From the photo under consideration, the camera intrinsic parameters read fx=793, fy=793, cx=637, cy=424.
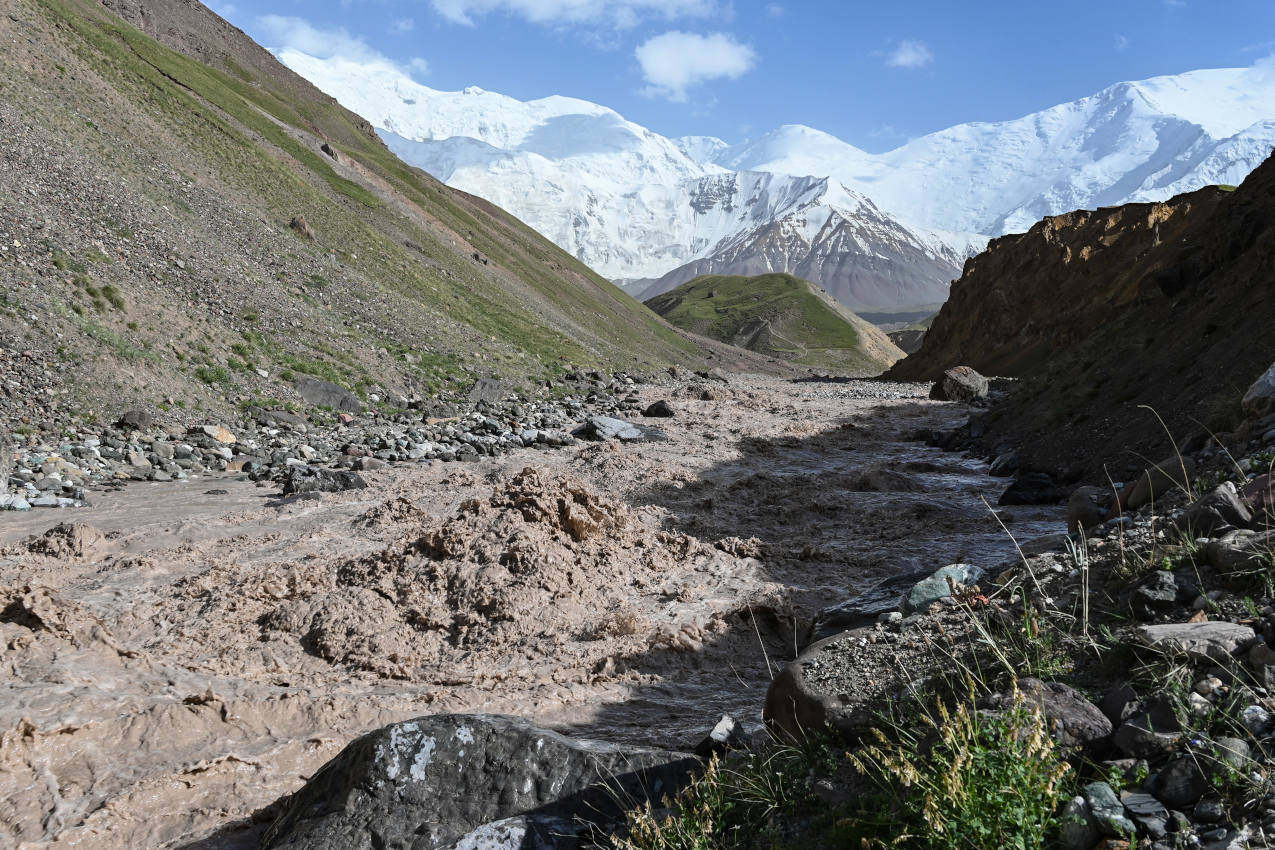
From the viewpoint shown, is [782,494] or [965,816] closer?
[965,816]

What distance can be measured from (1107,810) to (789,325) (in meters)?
150

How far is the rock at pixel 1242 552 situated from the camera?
4.79 m

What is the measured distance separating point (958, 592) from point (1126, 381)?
609 inches

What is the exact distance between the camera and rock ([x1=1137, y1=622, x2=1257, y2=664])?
411cm

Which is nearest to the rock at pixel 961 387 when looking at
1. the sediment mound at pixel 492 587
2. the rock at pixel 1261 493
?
the sediment mound at pixel 492 587

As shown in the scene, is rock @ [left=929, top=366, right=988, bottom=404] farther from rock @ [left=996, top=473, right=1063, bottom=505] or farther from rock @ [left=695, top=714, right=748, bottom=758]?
rock @ [left=695, top=714, right=748, bottom=758]

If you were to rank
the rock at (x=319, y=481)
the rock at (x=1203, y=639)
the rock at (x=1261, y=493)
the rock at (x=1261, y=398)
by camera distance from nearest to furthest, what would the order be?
the rock at (x=1203, y=639)
the rock at (x=1261, y=493)
the rock at (x=1261, y=398)
the rock at (x=319, y=481)

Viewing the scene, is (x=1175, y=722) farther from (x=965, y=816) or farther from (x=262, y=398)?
(x=262, y=398)

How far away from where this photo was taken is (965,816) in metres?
3.45

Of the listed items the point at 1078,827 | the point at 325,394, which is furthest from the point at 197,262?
the point at 1078,827

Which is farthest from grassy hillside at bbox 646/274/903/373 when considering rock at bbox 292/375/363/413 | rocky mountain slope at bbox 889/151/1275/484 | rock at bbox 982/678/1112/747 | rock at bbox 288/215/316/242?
rock at bbox 982/678/1112/747

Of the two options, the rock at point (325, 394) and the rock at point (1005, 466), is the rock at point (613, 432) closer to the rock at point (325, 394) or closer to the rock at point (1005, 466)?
the rock at point (325, 394)

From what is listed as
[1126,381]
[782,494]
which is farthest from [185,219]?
[1126,381]

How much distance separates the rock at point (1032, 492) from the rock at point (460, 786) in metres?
12.1
